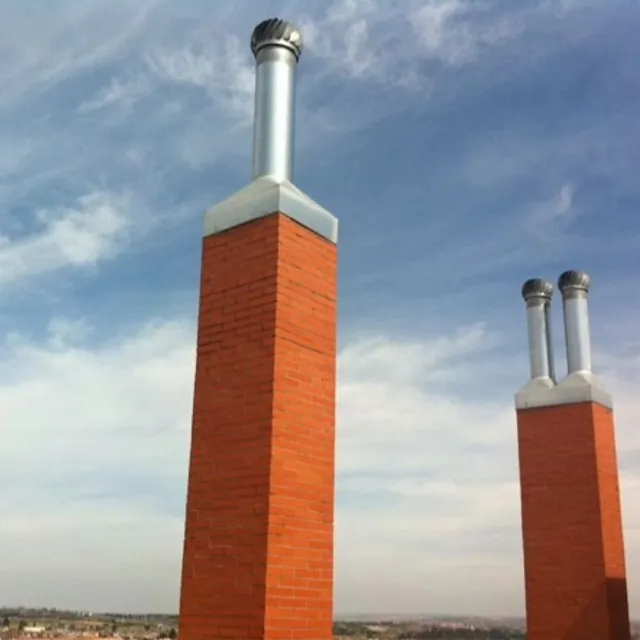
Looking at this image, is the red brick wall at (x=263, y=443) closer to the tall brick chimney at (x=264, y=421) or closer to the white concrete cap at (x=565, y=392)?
the tall brick chimney at (x=264, y=421)

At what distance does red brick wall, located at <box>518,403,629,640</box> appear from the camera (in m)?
8.88

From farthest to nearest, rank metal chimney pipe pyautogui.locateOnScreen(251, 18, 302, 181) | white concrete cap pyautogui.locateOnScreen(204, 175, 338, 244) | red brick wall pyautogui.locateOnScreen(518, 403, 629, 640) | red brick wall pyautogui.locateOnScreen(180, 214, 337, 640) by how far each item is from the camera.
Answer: red brick wall pyautogui.locateOnScreen(518, 403, 629, 640), metal chimney pipe pyautogui.locateOnScreen(251, 18, 302, 181), white concrete cap pyautogui.locateOnScreen(204, 175, 338, 244), red brick wall pyautogui.locateOnScreen(180, 214, 337, 640)

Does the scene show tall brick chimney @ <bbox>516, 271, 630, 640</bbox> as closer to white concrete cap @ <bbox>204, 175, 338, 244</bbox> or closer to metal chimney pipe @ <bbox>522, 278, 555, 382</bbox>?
metal chimney pipe @ <bbox>522, 278, 555, 382</bbox>

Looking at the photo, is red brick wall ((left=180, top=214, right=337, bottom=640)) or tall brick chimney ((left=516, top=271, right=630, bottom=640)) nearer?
red brick wall ((left=180, top=214, right=337, bottom=640))

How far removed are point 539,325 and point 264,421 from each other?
19.7 feet

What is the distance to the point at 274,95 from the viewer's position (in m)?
5.69

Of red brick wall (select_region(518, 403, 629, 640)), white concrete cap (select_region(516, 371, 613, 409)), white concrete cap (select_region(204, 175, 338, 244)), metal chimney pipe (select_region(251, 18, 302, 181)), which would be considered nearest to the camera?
white concrete cap (select_region(204, 175, 338, 244))

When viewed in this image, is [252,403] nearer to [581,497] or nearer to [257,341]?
[257,341]

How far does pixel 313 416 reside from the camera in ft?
16.6

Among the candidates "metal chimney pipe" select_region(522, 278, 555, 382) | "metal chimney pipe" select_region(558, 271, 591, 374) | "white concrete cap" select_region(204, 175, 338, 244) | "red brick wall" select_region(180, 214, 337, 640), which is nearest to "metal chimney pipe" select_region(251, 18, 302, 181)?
"white concrete cap" select_region(204, 175, 338, 244)

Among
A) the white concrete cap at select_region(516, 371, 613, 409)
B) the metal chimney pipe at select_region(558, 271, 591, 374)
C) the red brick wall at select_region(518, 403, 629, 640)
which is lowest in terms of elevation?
the red brick wall at select_region(518, 403, 629, 640)

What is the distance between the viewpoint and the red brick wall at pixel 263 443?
465 cm

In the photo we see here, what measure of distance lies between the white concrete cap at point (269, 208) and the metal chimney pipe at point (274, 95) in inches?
8.7

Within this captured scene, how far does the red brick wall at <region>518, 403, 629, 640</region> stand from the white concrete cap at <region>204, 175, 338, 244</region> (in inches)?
192
